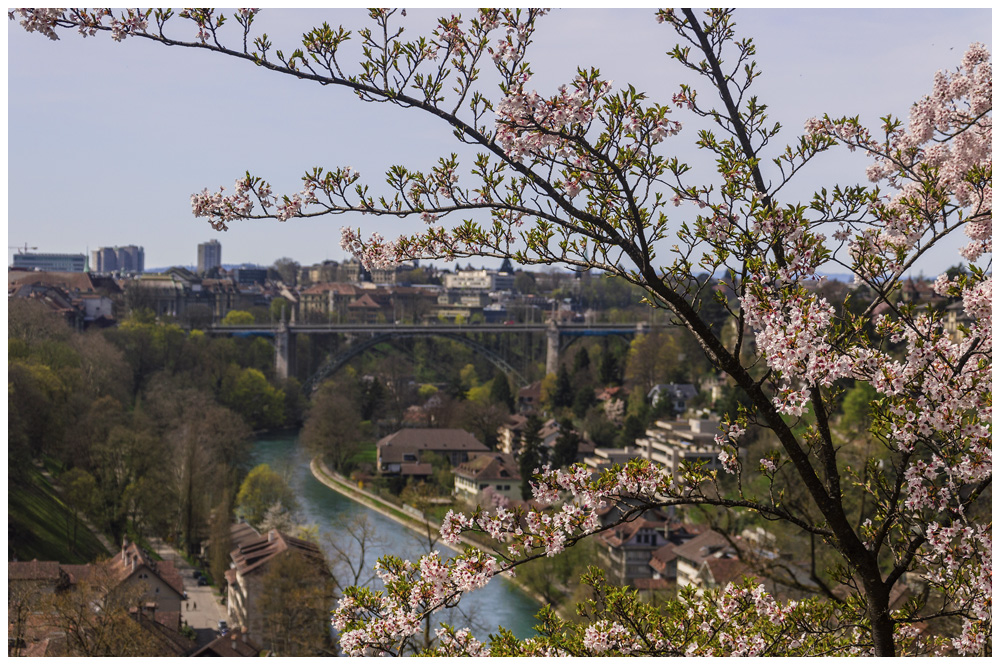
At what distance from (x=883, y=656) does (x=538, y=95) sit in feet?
3.65

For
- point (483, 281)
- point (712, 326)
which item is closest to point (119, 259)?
point (483, 281)

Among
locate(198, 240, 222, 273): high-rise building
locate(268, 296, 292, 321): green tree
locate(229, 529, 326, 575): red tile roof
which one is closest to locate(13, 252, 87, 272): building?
locate(198, 240, 222, 273): high-rise building

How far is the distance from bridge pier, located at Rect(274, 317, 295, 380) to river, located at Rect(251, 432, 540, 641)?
183 inches

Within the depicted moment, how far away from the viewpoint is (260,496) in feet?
50.5

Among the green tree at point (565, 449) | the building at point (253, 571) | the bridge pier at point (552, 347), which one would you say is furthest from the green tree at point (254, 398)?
the building at point (253, 571)

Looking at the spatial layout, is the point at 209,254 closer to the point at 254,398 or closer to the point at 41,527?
the point at 254,398

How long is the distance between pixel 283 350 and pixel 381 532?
15157 mm

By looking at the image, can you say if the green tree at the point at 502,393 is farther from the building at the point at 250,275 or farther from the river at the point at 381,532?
the building at the point at 250,275

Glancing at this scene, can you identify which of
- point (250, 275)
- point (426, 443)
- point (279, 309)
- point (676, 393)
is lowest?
point (426, 443)

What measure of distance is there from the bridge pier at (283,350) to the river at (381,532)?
4.65 meters

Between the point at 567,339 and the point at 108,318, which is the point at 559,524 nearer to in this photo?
the point at 108,318

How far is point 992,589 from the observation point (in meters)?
1.58

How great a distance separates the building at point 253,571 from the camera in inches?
424

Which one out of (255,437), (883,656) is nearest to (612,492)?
(883,656)
